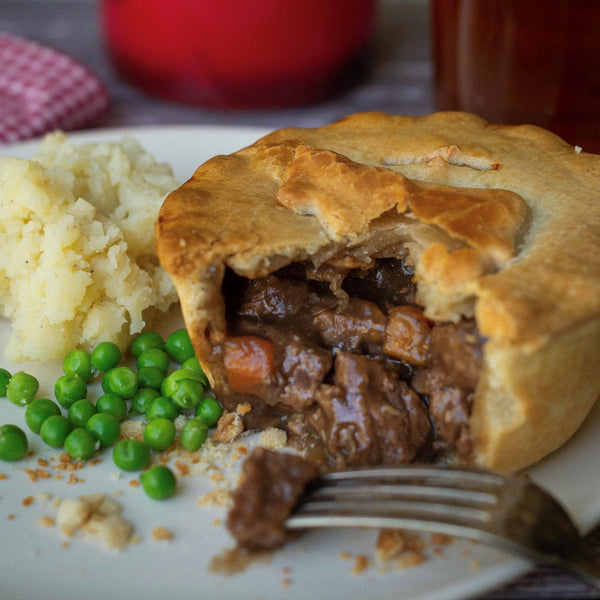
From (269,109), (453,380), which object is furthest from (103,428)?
(269,109)

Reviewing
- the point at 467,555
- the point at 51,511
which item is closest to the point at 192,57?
the point at 51,511

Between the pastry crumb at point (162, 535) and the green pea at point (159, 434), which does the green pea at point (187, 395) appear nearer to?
the green pea at point (159, 434)

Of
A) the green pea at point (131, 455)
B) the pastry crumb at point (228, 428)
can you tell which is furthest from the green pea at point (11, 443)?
the pastry crumb at point (228, 428)

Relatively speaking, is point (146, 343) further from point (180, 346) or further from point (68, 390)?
point (68, 390)

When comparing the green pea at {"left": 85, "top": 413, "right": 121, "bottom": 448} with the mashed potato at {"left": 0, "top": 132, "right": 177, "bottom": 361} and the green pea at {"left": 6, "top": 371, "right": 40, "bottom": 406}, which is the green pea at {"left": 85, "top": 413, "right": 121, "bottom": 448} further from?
the mashed potato at {"left": 0, "top": 132, "right": 177, "bottom": 361}

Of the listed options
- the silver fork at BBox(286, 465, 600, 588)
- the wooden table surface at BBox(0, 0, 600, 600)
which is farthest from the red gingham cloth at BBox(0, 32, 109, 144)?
the silver fork at BBox(286, 465, 600, 588)

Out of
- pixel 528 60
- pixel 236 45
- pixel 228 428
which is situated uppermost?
pixel 528 60

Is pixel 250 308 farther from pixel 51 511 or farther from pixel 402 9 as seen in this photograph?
pixel 402 9
